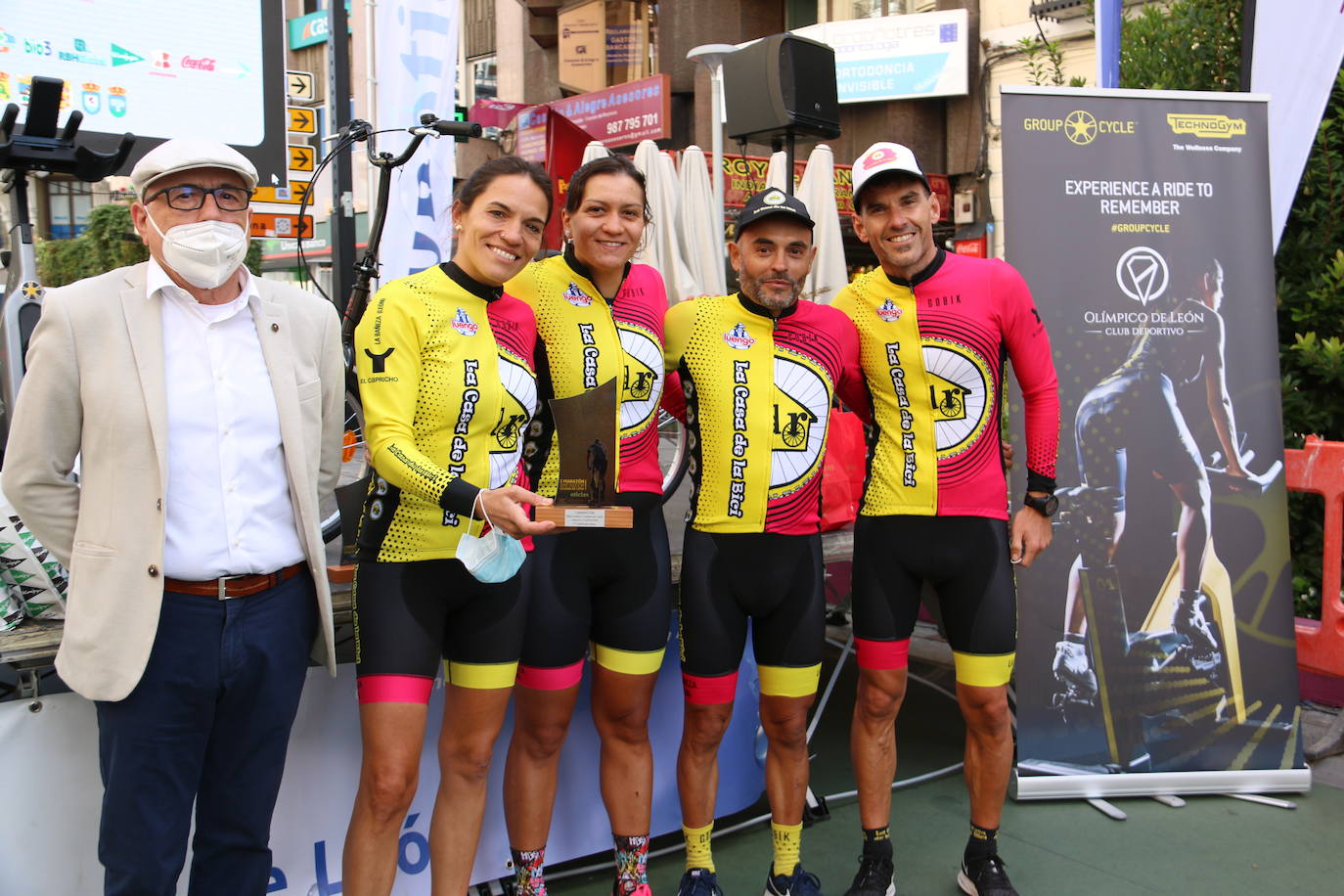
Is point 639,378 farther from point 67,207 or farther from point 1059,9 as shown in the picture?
point 67,207

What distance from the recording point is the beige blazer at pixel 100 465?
200 cm

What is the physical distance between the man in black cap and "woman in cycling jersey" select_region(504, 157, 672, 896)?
14 centimetres

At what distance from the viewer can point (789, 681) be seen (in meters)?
2.93

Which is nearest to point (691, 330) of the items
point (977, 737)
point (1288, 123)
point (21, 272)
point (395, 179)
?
point (977, 737)

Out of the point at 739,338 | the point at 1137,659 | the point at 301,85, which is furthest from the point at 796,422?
the point at 301,85

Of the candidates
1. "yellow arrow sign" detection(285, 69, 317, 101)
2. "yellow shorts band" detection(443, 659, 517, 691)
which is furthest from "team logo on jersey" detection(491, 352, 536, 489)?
"yellow arrow sign" detection(285, 69, 317, 101)

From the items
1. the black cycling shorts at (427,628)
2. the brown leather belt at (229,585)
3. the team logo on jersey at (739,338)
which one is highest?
the team logo on jersey at (739,338)

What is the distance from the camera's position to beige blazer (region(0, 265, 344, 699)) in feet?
6.56

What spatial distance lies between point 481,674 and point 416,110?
109 inches

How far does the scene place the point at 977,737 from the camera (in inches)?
123

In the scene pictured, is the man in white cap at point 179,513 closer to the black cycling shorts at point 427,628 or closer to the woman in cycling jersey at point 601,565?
the black cycling shorts at point 427,628

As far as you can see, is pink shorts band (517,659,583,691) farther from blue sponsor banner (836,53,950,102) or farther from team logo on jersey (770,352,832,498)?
blue sponsor banner (836,53,950,102)

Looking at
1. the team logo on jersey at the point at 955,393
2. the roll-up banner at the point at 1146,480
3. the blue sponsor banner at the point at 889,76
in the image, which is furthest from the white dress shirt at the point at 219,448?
the blue sponsor banner at the point at 889,76

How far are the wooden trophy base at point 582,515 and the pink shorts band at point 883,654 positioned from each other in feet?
3.72
